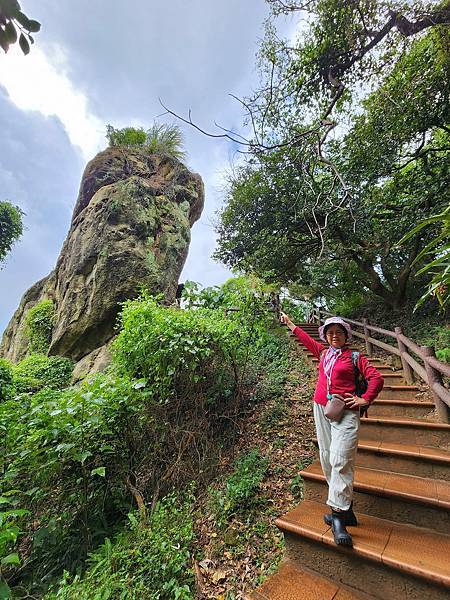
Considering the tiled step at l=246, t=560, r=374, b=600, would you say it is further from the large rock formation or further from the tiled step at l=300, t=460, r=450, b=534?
the large rock formation

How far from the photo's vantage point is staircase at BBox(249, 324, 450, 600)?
5.06 feet

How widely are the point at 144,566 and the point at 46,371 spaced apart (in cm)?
781

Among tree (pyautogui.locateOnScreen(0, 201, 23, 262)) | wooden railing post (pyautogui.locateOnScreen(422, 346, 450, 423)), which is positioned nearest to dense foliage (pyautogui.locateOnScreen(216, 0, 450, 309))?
wooden railing post (pyautogui.locateOnScreen(422, 346, 450, 423))

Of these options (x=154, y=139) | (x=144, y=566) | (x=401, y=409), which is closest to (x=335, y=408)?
(x=401, y=409)

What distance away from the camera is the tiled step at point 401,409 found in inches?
119

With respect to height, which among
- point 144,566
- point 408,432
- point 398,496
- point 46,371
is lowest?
point 144,566

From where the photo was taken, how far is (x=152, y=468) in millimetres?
3305

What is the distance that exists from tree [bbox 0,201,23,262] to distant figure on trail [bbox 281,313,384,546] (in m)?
17.8

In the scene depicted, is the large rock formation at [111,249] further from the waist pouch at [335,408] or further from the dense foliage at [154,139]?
the waist pouch at [335,408]

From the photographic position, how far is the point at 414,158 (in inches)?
252

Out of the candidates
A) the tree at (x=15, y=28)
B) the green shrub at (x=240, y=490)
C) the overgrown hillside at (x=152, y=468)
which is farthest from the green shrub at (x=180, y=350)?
the tree at (x=15, y=28)

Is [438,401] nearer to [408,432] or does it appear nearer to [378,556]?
[408,432]

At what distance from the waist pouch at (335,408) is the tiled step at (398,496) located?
2.48 feet

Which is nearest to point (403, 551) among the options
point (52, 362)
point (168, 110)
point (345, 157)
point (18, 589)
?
point (18, 589)
